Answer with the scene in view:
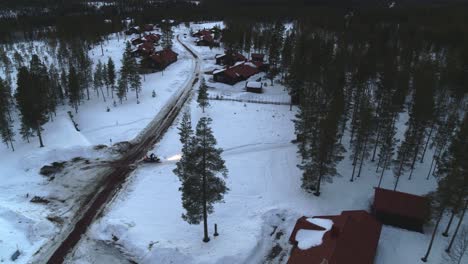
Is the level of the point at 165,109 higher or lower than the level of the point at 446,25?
lower

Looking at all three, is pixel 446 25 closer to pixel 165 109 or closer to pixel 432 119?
pixel 432 119

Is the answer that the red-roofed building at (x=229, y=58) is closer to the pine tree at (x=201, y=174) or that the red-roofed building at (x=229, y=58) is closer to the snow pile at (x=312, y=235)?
the pine tree at (x=201, y=174)

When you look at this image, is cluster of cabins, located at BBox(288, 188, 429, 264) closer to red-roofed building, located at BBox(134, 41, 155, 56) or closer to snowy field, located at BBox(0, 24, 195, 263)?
snowy field, located at BBox(0, 24, 195, 263)

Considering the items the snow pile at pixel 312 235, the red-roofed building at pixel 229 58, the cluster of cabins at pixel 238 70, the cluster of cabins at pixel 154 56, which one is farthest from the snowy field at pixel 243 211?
the red-roofed building at pixel 229 58

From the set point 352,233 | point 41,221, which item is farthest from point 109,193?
point 352,233

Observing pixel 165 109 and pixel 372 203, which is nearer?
pixel 372 203

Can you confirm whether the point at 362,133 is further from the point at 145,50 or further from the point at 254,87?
the point at 145,50

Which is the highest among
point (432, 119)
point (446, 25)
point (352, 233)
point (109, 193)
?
point (446, 25)
